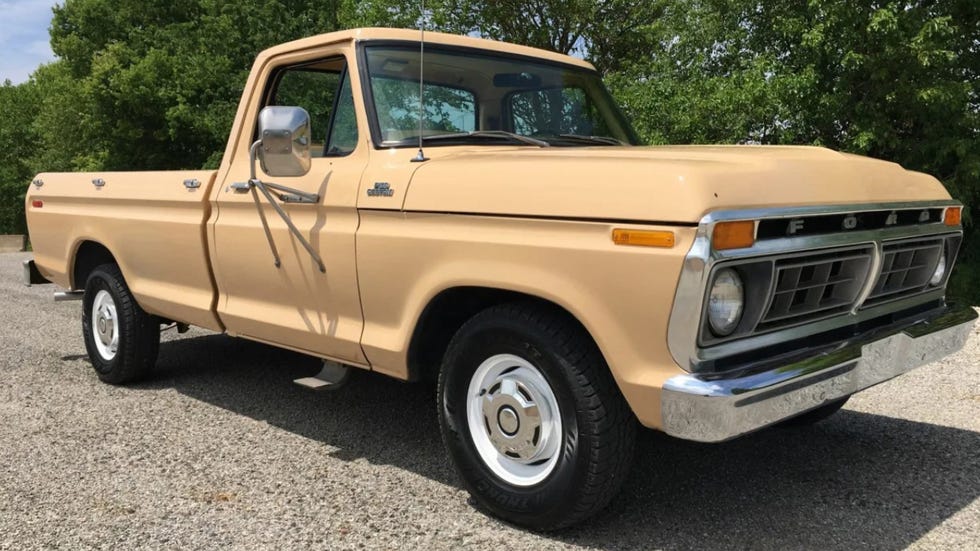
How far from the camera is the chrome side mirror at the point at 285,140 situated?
355cm

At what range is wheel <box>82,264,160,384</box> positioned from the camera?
17.8 ft

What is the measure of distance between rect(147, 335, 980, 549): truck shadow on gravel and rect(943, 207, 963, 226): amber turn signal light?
1.14 m

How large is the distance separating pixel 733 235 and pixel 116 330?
14.5ft

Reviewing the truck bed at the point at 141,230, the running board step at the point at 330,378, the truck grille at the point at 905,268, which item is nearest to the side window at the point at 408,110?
the running board step at the point at 330,378

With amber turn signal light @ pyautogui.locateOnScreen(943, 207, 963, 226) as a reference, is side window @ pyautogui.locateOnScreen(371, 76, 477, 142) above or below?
above

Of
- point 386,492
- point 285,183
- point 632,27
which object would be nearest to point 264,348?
point 285,183

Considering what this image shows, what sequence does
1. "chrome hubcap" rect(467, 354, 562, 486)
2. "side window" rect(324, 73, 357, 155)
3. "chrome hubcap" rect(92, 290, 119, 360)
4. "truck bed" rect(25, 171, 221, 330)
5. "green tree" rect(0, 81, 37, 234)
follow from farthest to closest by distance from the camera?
"green tree" rect(0, 81, 37, 234)
"chrome hubcap" rect(92, 290, 119, 360)
"truck bed" rect(25, 171, 221, 330)
"side window" rect(324, 73, 357, 155)
"chrome hubcap" rect(467, 354, 562, 486)

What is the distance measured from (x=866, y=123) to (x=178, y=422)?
670 inches

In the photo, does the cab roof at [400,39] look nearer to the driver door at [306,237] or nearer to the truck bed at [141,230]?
the driver door at [306,237]

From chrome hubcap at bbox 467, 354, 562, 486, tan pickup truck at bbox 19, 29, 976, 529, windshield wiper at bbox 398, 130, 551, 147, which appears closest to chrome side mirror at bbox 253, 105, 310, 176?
tan pickup truck at bbox 19, 29, 976, 529

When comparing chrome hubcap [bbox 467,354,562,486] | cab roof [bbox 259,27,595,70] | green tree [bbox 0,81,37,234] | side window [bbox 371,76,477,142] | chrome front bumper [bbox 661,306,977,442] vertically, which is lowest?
green tree [bbox 0,81,37,234]

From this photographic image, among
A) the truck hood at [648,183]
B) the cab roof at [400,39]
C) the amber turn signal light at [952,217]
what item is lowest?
the amber turn signal light at [952,217]

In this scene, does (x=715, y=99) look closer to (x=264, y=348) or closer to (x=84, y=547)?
A: (x=264, y=348)

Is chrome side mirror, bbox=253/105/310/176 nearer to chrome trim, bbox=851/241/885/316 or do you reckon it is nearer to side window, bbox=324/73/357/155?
side window, bbox=324/73/357/155
